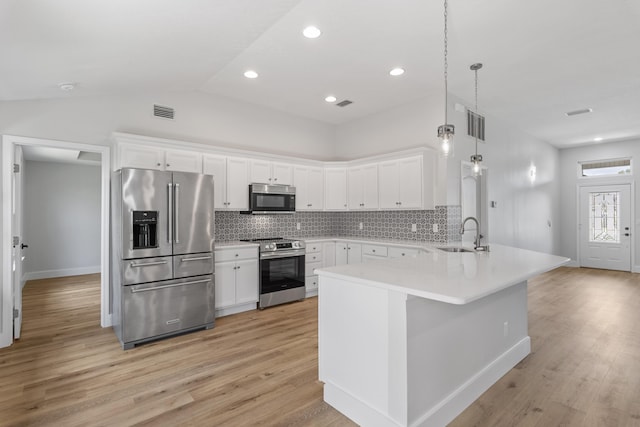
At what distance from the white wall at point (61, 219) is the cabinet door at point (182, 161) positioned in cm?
A: 468

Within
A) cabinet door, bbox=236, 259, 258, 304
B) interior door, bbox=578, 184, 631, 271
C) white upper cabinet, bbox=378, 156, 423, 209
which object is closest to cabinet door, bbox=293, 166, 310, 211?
white upper cabinet, bbox=378, 156, 423, 209

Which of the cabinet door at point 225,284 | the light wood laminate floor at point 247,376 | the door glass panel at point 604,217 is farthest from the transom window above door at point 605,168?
the cabinet door at point 225,284

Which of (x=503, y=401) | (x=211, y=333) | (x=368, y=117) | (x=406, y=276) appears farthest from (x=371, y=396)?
(x=368, y=117)

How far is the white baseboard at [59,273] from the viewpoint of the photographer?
22.2 feet

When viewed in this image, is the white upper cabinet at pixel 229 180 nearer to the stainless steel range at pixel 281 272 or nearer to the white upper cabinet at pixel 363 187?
the stainless steel range at pixel 281 272

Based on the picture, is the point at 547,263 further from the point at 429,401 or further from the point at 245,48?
the point at 245,48

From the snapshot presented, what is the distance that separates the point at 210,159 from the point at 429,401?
381 cm

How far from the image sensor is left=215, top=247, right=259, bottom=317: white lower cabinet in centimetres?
428

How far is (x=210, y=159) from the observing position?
178 inches

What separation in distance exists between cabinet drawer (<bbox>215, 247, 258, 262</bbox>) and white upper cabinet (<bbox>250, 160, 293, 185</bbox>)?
1065mm

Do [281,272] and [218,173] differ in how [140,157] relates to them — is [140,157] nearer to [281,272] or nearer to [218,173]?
[218,173]

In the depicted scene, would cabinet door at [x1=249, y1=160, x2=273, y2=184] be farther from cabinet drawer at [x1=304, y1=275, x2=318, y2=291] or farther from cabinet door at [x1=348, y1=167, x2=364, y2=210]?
cabinet drawer at [x1=304, y1=275, x2=318, y2=291]

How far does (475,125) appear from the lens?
553cm

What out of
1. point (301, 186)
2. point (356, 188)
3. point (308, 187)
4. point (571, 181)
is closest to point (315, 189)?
point (308, 187)
